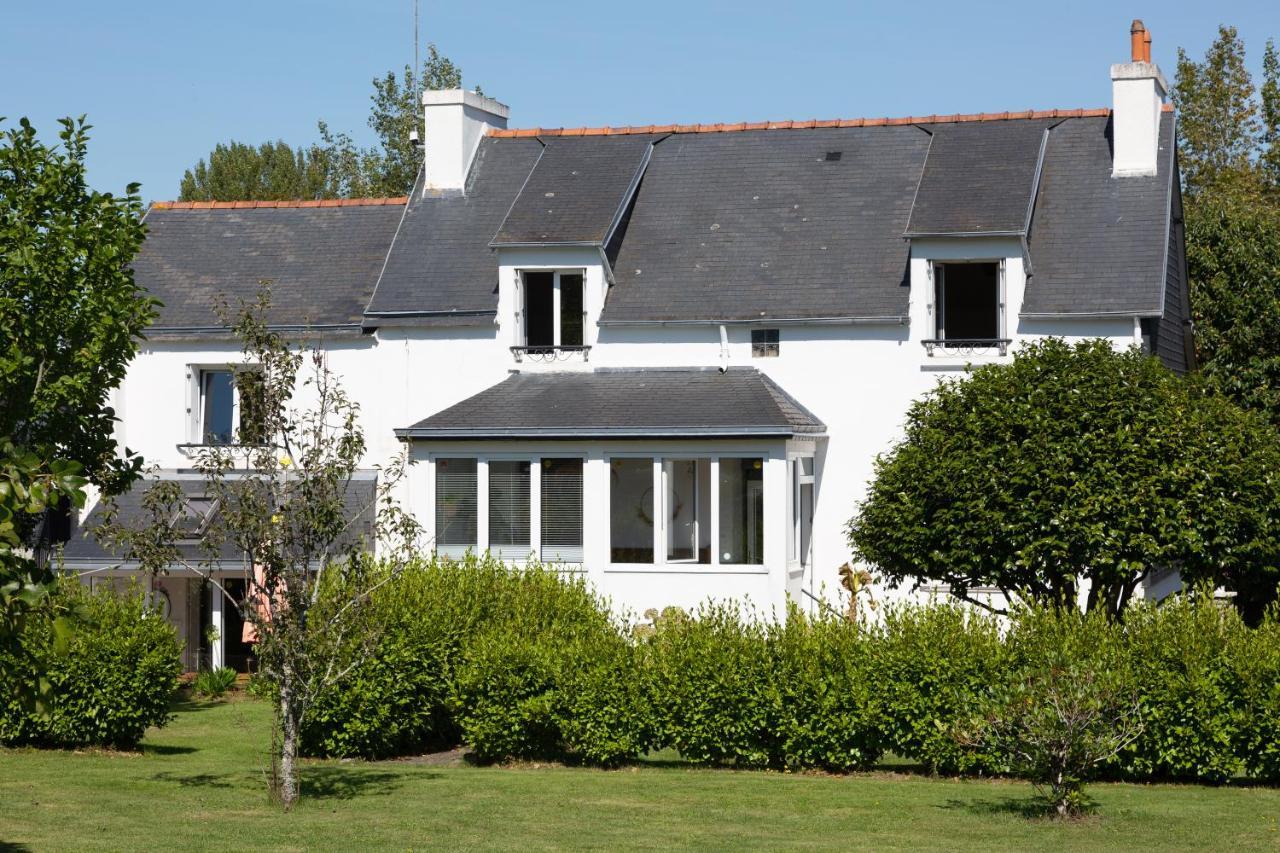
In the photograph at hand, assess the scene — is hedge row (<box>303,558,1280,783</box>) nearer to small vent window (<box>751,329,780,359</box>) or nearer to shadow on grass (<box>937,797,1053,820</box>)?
shadow on grass (<box>937,797,1053,820</box>)

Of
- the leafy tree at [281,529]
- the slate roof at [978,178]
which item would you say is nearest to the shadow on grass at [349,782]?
the leafy tree at [281,529]

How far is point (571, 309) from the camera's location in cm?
2858

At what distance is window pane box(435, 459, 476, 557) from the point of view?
88.3 feet

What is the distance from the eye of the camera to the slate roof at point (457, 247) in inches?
1135

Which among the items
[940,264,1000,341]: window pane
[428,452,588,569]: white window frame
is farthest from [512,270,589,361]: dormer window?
[940,264,1000,341]: window pane

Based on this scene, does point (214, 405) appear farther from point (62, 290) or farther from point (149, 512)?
point (62, 290)

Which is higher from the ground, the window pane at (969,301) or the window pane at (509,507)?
the window pane at (969,301)

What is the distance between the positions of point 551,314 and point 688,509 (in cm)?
466

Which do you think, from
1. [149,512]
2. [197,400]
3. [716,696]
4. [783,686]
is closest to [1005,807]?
[783,686]

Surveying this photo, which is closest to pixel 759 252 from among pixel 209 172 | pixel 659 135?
pixel 659 135

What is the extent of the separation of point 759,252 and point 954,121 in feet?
14.8

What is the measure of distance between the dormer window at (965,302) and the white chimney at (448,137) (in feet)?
31.6

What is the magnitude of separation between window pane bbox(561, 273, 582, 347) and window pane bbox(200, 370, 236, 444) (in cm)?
645

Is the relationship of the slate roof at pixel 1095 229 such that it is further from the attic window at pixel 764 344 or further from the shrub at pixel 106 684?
the shrub at pixel 106 684
